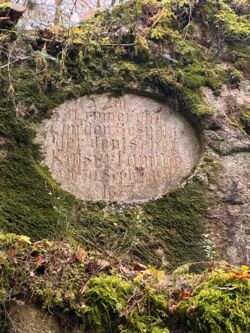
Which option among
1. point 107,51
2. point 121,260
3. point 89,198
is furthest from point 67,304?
point 107,51

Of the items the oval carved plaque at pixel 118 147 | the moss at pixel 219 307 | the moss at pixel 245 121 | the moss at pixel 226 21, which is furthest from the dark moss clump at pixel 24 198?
the moss at pixel 226 21

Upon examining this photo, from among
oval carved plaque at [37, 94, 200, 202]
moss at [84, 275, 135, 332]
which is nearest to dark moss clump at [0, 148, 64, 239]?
oval carved plaque at [37, 94, 200, 202]

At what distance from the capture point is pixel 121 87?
5062 mm

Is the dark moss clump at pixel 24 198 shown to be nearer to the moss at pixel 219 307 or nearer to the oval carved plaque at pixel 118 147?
the oval carved plaque at pixel 118 147

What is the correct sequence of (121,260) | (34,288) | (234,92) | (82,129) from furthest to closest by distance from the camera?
1. (234,92)
2. (82,129)
3. (121,260)
4. (34,288)

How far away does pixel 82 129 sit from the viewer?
15.5ft

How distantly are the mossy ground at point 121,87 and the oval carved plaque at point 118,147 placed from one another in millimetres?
110

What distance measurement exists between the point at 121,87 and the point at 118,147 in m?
0.70

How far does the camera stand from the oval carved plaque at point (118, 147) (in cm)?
445

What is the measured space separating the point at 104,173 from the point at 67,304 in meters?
1.83

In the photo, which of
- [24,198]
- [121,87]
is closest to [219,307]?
[24,198]

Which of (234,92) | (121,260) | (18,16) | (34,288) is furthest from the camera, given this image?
(234,92)

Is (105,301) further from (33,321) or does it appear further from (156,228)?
(156,228)

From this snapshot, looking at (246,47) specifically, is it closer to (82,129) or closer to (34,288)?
(82,129)
